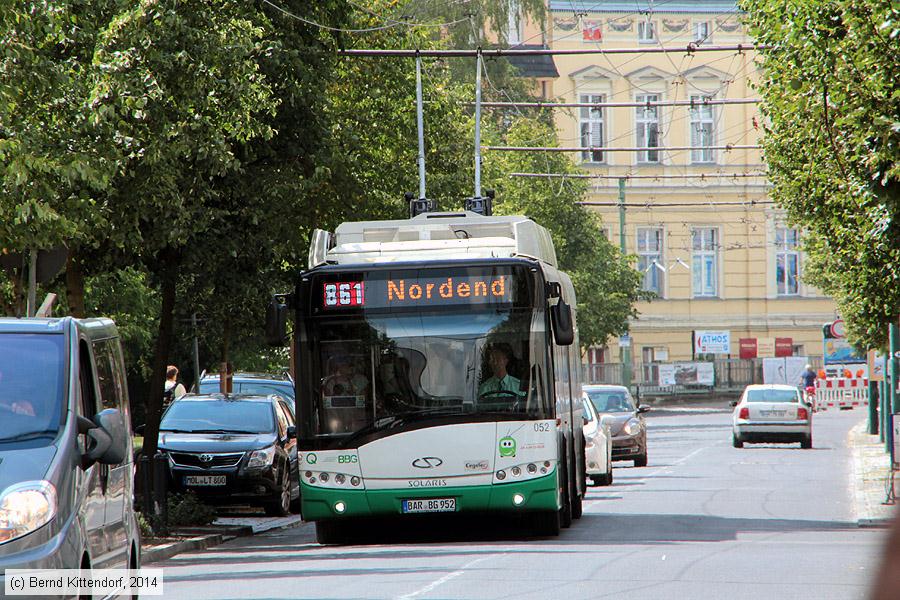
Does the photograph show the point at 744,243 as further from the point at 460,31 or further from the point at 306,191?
the point at 306,191

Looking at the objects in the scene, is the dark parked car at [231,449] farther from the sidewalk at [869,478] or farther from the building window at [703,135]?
the building window at [703,135]

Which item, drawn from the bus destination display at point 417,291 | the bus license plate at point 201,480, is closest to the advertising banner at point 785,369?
the bus license plate at point 201,480

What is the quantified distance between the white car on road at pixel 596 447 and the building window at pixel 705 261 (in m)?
51.4

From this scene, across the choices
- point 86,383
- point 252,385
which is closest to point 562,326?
point 86,383

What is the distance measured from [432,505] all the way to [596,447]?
10414 millimetres

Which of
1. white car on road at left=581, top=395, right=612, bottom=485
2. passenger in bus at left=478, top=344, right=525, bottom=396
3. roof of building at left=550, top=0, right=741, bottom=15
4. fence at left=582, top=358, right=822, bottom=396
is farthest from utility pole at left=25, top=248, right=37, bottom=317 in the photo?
fence at left=582, top=358, right=822, bottom=396

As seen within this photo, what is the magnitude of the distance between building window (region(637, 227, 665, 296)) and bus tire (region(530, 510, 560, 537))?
61.5 m

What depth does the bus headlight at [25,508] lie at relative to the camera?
7301mm

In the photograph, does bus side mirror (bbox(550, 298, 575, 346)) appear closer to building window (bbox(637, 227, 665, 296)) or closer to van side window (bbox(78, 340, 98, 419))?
van side window (bbox(78, 340, 98, 419))

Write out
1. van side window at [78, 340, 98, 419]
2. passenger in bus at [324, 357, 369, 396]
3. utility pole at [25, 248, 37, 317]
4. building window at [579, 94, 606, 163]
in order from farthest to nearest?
building window at [579, 94, 606, 163] → passenger in bus at [324, 357, 369, 396] → utility pole at [25, 248, 37, 317] → van side window at [78, 340, 98, 419]

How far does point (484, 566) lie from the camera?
44.1ft

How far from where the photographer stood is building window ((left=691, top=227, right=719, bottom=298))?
77.6 m

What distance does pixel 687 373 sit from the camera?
73.3 m

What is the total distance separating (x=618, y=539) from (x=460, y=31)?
1743 inches
